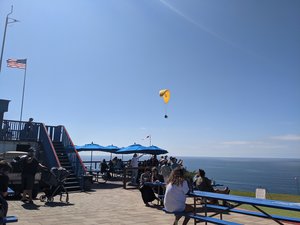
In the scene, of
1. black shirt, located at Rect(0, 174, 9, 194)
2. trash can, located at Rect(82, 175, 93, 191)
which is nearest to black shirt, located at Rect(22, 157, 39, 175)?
trash can, located at Rect(82, 175, 93, 191)

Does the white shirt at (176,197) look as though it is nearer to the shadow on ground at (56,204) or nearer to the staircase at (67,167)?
the shadow on ground at (56,204)

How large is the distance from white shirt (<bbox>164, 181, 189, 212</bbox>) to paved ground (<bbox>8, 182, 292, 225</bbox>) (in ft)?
5.25

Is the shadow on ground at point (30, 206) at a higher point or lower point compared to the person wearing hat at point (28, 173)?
lower

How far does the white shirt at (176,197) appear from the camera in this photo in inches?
255

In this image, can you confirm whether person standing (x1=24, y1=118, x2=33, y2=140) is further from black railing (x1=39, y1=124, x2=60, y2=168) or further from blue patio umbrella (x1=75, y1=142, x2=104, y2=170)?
blue patio umbrella (x1=75, y1=142, x2=104, y2=170)

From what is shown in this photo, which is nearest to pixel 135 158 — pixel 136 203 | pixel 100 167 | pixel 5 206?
pixel 100 167

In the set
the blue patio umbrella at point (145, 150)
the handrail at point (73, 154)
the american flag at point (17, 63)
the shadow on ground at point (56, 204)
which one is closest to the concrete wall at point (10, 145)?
the handrail at point (73, 154)

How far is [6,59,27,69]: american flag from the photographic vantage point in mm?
20913

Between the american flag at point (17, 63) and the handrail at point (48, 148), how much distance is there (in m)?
6.16

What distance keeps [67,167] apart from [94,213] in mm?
7116

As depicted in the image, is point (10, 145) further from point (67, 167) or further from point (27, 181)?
point (27, 181)

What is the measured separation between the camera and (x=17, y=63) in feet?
69.5

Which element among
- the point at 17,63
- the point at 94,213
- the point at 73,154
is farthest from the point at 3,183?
the point at 17,63

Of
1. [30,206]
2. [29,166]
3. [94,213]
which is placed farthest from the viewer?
[29,166]
